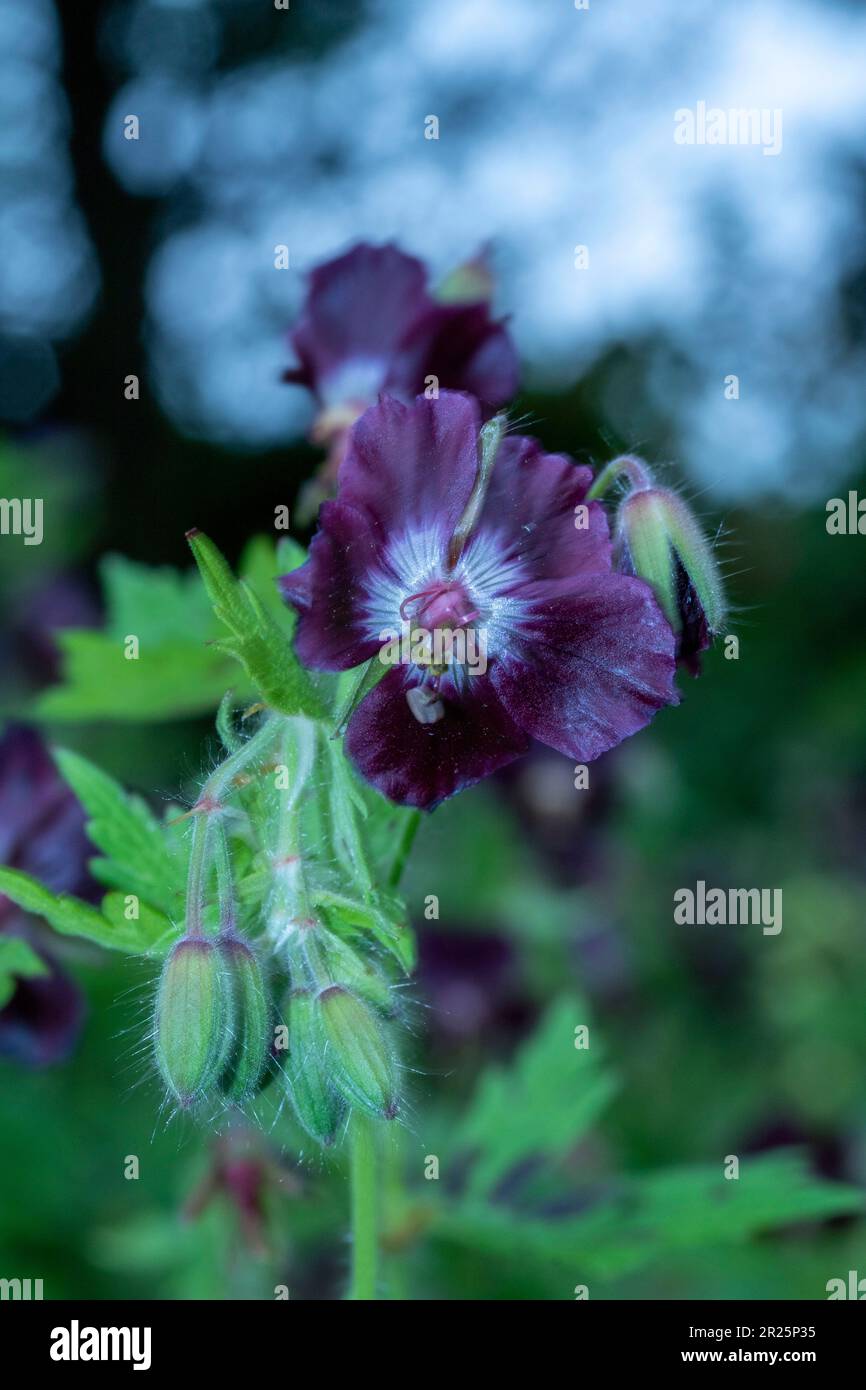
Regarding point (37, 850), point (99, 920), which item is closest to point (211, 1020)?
point (99, 920)

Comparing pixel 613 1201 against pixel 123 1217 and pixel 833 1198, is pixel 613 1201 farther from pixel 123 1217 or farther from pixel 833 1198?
pixel 123 1217

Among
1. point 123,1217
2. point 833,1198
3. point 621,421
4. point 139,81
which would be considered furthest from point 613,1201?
point 139,81

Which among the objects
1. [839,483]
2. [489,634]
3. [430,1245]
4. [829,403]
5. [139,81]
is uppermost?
[139,81]

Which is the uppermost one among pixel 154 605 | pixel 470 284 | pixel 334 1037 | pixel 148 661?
pixel 470 284

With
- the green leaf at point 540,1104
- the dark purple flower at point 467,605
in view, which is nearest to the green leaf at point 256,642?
the dark purple flower at point 467,605

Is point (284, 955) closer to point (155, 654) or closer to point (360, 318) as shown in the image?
point (155, 654)

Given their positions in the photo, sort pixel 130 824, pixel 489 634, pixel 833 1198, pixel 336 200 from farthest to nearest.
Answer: pixel 336 200
pixel 833 1198
pixel 130 824
pixel 489 634

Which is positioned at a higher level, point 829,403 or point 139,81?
point 139,81
